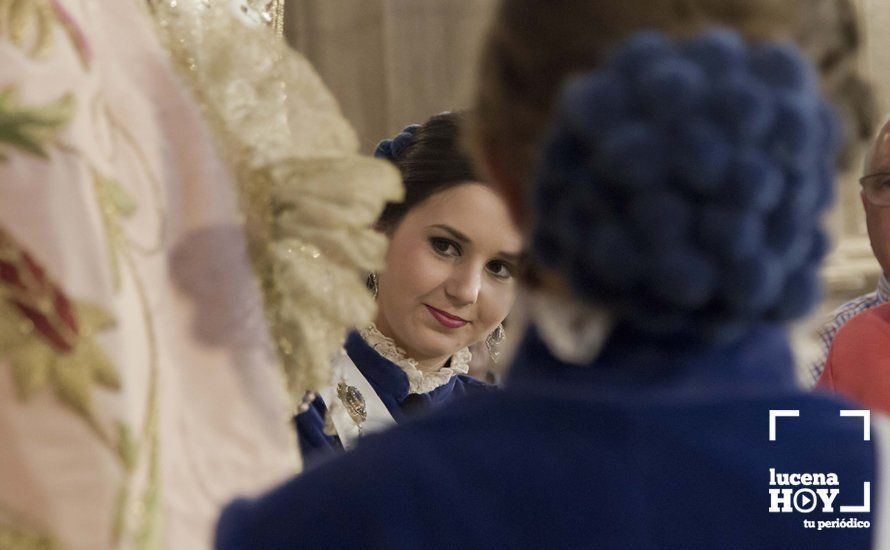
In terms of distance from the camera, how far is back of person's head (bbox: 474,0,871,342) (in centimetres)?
48

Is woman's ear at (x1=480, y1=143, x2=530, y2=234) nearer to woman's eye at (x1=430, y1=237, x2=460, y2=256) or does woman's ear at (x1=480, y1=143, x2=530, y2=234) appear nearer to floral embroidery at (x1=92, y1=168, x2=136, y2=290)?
floral embroidery at (x1=92, y1=168, x2=136, y2=290)

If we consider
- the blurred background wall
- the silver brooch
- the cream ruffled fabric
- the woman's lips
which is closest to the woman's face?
the woman's lips

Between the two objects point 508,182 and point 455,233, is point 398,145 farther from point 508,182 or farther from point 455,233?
point 508,182

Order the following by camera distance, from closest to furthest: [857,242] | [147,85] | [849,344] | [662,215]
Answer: [662,215] < [147,85] < [849,344] < [857,242]

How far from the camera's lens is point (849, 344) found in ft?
4.69

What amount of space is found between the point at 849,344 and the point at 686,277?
1054 mm

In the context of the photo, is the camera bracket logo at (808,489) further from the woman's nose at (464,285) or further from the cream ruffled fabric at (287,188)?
the woman's nose at (464,285)

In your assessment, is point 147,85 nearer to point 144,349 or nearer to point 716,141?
point 144,349

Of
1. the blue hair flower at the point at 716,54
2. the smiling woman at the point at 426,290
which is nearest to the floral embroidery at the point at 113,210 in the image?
the blue hair flower at the point at 716,54

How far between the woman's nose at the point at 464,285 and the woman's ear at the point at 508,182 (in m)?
0.88

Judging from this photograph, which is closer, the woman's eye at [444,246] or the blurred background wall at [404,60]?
the woman's eye at [444,246]

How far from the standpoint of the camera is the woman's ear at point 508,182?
558 millimetres

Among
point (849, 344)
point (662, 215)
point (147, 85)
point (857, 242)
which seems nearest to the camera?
point (662, 215)

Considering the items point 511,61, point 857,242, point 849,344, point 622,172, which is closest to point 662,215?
point 622,172
